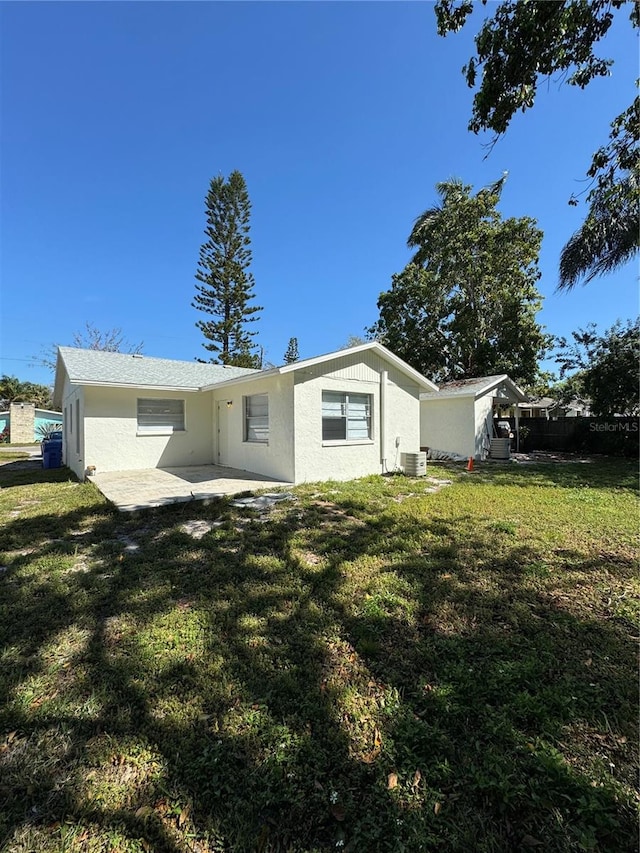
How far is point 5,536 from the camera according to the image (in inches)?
209

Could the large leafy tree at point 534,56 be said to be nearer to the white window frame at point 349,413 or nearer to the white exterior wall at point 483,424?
the white window frame at point 349,413

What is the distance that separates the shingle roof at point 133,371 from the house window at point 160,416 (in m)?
0.72

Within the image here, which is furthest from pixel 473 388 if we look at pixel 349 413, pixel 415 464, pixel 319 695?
pixel 319 695

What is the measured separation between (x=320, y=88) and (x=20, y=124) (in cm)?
772

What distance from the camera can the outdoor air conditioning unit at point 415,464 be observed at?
10.5 meters

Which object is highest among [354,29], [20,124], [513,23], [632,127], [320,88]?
[320,88]

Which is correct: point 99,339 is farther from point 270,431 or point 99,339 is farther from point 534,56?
point 534,56

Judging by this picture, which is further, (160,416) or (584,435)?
(584,435)

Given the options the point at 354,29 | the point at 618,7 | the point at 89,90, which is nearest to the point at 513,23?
the point at 618,7

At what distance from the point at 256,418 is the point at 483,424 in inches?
374

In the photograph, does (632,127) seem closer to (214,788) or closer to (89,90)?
(214,788)

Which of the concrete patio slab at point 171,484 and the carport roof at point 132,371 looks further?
the carport roof at point 132,371

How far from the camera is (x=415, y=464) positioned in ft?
34.5

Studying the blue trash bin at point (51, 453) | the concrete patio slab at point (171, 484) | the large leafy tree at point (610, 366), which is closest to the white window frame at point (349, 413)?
the concrete patio slab at point (171, 484)
